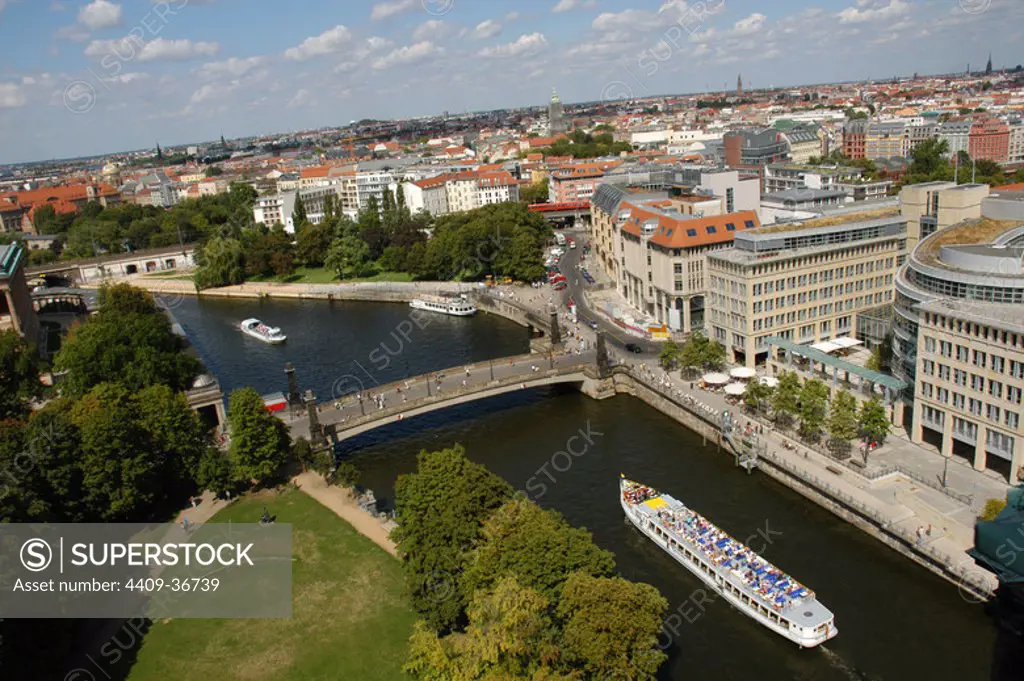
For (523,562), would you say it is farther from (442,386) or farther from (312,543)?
(442,386)

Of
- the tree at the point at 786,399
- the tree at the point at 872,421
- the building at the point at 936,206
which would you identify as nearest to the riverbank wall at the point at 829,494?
the tree at the point at 872,421

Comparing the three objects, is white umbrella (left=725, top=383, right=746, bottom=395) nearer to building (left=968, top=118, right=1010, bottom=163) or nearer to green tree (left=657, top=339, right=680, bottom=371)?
green tree (left=657, top=339, right=680, bottom=371)

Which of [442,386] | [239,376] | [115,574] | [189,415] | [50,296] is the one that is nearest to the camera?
[115,574]

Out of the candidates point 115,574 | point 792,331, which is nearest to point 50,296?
point 115,574

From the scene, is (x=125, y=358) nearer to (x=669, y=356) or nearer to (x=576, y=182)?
(x=669, y=356)

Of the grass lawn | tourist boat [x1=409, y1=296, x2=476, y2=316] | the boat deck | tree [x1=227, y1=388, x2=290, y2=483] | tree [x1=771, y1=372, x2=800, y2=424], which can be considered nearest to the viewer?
the grass lawn

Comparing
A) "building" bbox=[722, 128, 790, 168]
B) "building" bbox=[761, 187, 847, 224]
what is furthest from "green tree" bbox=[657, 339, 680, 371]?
"building" bbox=[722, 128, 790, 168]
